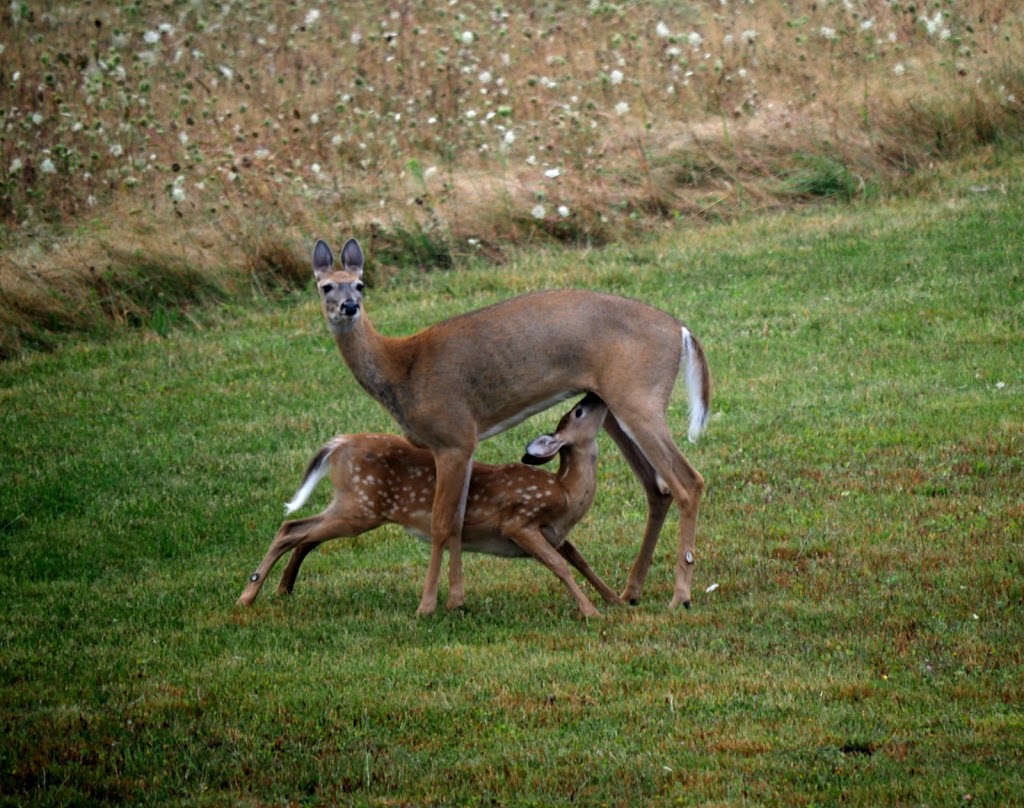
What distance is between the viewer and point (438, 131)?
15.8 metres

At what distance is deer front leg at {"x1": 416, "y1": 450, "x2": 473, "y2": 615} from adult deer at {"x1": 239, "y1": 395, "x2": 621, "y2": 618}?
0.14 meters

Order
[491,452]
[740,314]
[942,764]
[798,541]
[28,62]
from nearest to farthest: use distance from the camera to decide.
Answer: [942,764], [798,541], [491,452], [740,314], [28,62]

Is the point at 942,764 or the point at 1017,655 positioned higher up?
the point at 942,764

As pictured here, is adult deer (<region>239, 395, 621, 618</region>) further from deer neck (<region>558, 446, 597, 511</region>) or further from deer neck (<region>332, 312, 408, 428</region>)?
deer neck (<region>332, 312, 408, 428</region>)

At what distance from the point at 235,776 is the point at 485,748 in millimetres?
861

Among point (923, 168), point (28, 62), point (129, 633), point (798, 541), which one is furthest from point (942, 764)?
point (28, 62)

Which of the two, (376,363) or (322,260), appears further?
(322,260)

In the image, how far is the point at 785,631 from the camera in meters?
6.61

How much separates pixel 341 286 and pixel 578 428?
1.37 metres

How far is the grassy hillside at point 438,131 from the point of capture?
46.1 ft

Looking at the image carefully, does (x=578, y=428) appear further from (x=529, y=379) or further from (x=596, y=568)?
(x=596, y=568)

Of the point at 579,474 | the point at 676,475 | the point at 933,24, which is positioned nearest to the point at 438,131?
the point at 933,24

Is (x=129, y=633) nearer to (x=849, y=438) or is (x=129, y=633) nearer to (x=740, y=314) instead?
(x=849, y=438)

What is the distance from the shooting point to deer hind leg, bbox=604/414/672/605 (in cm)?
753
